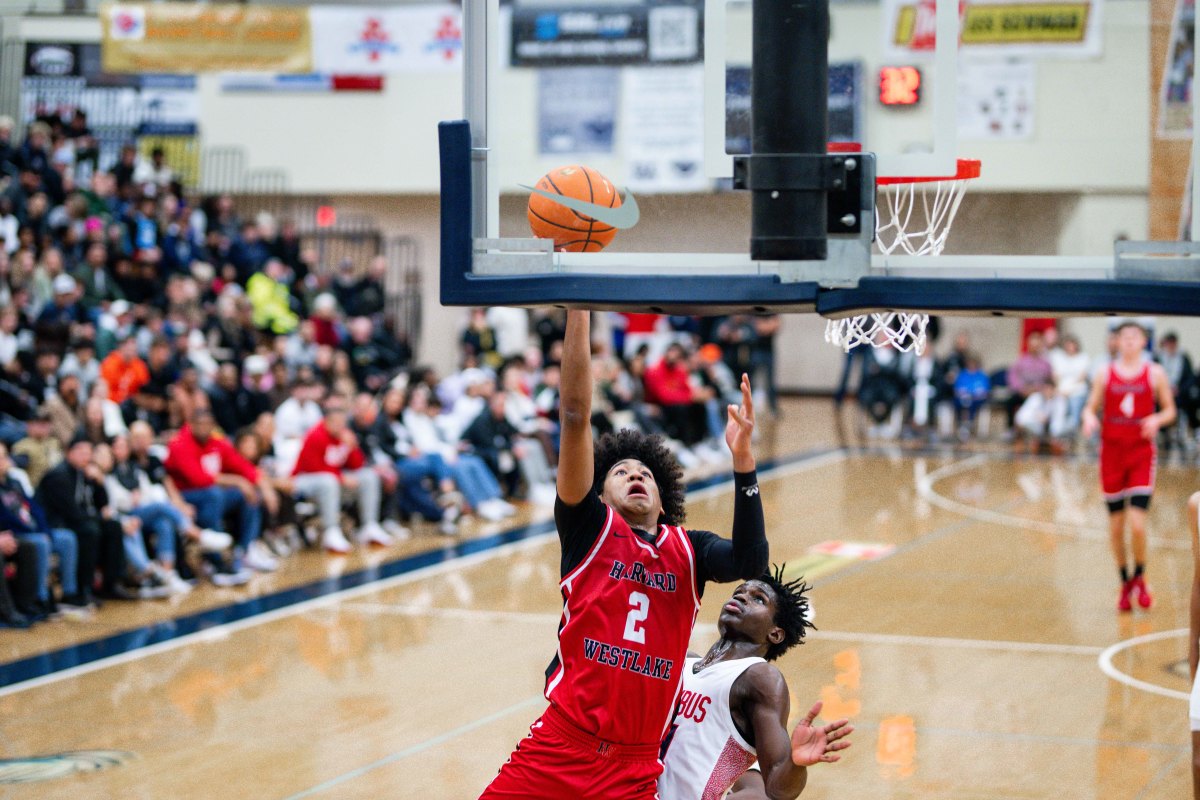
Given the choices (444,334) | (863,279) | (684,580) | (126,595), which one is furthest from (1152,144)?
(444,334)

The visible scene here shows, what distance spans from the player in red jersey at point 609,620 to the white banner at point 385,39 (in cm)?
1539

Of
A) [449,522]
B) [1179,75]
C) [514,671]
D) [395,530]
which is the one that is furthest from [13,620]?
[1179,75]

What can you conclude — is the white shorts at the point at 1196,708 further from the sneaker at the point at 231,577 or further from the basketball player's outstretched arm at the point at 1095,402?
the sneaker at the point at 231,577

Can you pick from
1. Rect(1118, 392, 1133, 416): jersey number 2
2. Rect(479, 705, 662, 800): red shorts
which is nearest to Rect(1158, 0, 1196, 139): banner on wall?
Rect(479, 705, 662, 800): red shorts

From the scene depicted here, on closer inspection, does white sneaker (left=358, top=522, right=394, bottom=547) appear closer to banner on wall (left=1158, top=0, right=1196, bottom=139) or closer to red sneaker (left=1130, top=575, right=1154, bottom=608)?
red sneaker (left=1130, top=575, right=1154, bottom=608)

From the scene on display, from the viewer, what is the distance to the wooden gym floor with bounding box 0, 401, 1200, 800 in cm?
689

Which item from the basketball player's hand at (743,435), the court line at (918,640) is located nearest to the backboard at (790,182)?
the basketball player's hand at (743,435)

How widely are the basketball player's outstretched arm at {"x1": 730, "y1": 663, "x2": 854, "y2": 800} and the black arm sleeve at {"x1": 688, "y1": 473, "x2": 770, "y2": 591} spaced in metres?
0.37

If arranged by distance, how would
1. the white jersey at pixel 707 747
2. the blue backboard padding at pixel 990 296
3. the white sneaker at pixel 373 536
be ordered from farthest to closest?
the white sneaker at pixel 373 536, the white jersey at pixel 707 747, the blue backboard padding at pixel 990 296

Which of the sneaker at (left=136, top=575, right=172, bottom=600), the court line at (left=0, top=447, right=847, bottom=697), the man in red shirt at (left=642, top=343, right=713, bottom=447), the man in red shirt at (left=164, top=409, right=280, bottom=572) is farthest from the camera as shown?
the man in red shirt at (left=642, top=343, right=713, bottom=447)

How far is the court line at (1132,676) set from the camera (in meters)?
8.19

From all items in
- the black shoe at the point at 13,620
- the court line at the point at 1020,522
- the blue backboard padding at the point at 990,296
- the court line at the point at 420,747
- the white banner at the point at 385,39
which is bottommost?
the court line at the point at 1020,522

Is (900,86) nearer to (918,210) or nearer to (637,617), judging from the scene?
(918,210)

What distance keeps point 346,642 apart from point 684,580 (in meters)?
5.53
